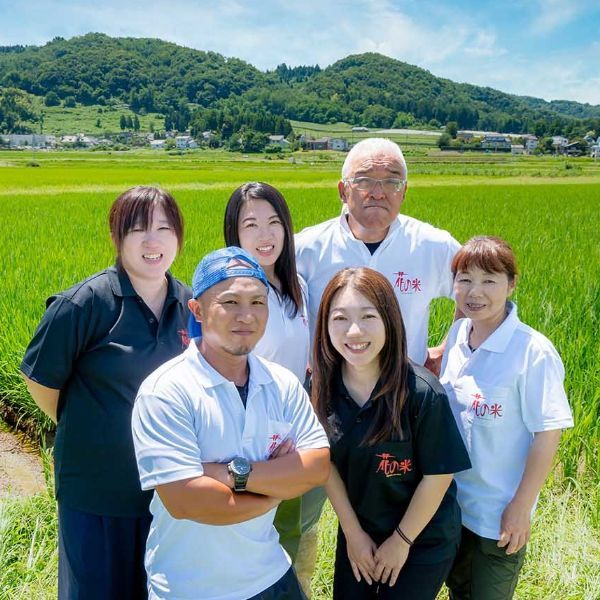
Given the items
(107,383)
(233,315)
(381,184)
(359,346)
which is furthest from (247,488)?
(381,184)

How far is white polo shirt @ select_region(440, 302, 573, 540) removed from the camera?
1.85m

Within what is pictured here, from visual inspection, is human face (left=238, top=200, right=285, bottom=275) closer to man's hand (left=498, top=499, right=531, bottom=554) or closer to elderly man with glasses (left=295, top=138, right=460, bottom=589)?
elderly man with glasses (left=295, top=138, right=460, bottom=589)

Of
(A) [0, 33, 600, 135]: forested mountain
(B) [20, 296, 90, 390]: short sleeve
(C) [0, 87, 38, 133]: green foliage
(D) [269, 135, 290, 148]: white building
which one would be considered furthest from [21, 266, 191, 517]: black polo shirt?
(C) [0, 87, 38, 133]: green foliage

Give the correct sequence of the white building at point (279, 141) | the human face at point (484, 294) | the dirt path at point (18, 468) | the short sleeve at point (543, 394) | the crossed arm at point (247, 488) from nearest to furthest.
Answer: the crossed arm at point (247, 488) → the short sleeve at point (543, 394) → the human face at point (484, 294) → the dirt path at point (18, 468) → the white building at point (279, 141)

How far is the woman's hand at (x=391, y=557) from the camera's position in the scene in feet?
5.79

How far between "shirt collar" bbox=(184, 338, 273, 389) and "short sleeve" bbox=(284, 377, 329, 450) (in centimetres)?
9

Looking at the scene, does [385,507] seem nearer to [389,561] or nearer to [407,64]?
[389,561]

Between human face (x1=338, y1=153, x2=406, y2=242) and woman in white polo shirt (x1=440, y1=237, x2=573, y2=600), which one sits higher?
human face (x1=338, y1=153, x2=406, y2=242)

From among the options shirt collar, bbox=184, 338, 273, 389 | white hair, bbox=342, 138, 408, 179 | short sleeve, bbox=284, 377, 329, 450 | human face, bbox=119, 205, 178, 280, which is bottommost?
short sleeve, bbox=284, 377, 329, 450

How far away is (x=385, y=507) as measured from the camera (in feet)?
5.99

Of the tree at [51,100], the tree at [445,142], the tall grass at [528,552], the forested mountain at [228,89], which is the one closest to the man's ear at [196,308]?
the tall grass at [528,552]

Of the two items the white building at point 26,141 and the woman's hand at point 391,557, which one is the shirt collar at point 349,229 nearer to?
the woman's hand at point 391,557

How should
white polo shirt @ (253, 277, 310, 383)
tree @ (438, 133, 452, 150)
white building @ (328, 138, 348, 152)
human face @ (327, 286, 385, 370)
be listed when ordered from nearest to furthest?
human face @ (327, 286, 385, 370) → white polo shirt @ (253, 277, 310, 383) → tree @ (438, 133, 452, 150) → white building @ (328, 138, 348, 152)

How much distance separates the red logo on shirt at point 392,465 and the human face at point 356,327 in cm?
29
